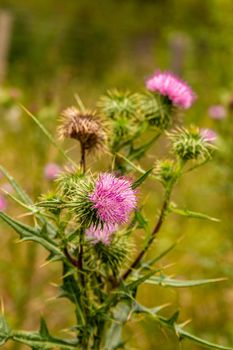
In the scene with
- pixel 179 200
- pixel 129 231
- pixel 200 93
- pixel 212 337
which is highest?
pixel 200 93

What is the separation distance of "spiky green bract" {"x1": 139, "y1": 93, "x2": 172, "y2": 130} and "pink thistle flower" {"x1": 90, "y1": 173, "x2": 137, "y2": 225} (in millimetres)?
608

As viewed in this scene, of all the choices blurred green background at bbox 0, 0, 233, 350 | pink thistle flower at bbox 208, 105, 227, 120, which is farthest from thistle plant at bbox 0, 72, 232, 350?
pink thistle flower at bbox 208, 105, 227, 120

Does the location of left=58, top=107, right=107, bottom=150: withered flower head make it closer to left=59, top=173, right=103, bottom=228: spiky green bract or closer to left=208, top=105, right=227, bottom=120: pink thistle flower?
left=59, top=173, right=103, bottom=228: spiky green bract

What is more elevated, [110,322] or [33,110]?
[33,110]

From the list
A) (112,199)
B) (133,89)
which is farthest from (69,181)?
(133,89)

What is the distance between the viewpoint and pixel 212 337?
158 inches

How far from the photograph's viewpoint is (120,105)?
2.19 meters

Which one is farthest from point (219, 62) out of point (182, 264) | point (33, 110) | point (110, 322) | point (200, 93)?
point (110, 322)

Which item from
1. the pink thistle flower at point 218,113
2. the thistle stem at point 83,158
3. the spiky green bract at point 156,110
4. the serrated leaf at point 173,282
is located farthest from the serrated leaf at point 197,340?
the pink thistle flower at point 218,113

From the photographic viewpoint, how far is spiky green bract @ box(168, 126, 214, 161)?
198 cm

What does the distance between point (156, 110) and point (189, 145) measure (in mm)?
239

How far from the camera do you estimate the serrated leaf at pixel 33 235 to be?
1767mm

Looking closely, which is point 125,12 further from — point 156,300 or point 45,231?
point 45,231

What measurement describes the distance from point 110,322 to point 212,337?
6.87ft
